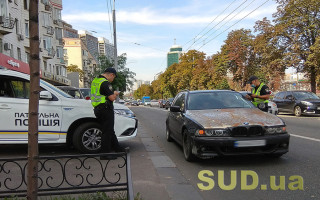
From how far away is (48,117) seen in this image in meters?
6.15

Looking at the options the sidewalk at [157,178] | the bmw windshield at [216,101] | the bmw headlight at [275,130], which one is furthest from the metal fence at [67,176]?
the bmw headlight at [275,130]

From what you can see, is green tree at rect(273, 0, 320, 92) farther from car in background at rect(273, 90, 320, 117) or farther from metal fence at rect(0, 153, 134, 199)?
metal fence at rect(0, 153, 134, 199)

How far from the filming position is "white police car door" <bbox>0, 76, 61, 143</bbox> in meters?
6.05

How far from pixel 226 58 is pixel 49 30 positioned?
24479mm

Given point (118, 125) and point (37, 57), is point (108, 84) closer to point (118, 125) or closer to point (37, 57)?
point (118, 125)

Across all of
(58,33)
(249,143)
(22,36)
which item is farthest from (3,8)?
(58,33)

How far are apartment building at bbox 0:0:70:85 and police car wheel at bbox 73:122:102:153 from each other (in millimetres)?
6845

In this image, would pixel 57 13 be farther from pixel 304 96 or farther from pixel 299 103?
pixel 299 103

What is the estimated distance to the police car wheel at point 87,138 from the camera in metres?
6.23

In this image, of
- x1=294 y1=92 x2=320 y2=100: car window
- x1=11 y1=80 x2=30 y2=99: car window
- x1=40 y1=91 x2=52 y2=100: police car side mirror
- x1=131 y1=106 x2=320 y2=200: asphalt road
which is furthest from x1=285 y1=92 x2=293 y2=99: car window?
x1=11 y1=80 x2=30 y2=99: car window

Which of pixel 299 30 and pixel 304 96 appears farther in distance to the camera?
pixel 299 30

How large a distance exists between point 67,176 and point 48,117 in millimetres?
1923

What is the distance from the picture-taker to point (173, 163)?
573 cm

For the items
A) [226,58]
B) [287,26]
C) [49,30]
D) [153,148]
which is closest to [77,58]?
[49,30]
